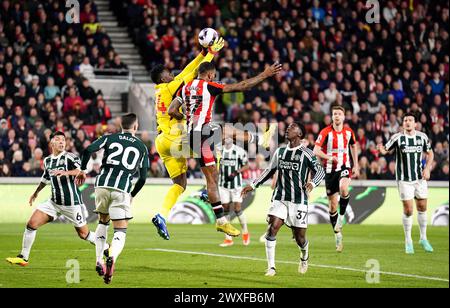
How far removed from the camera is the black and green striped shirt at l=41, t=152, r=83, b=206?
13.6 m

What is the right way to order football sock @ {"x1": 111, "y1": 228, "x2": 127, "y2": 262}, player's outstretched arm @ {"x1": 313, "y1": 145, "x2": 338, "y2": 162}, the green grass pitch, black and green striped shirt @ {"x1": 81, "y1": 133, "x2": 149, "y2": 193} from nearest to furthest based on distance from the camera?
football sock @ {"x1": 111, "y1": 228, "x2": 127, "y2": 262} < black and green striped shirt @ {"x1": 81, "y1": 133, "x2": 149, "y2": 193} < the green grass pitch < player's outstretched arm @ {"x1": 313, "y1": 145, "x2": 338, "y2": 162}

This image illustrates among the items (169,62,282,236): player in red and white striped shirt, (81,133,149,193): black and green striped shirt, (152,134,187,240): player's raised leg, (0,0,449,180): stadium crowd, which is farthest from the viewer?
(0,0,449,180): stadium crowd

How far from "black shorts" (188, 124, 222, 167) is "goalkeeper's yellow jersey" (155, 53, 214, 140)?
30 centimetres

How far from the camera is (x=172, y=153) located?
13430 millimetres

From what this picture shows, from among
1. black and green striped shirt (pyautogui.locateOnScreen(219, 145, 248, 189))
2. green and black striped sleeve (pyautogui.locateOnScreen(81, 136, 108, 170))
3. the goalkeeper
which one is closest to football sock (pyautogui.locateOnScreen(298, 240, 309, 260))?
the goalkeeper

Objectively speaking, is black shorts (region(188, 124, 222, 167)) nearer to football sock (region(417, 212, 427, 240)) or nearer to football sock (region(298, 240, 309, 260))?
football sock (region(298, 240, 309, 260))

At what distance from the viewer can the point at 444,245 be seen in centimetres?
1795

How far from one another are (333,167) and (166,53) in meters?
10.5

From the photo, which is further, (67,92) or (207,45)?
(67,92)

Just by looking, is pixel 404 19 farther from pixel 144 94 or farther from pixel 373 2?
pixel 144 94

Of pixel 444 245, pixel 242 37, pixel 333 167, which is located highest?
pixel 242 37

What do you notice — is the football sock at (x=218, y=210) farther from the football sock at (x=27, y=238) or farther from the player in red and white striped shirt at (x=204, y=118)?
the football sock at (x=27, y=238)

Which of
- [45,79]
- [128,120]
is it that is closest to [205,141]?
[128,120]

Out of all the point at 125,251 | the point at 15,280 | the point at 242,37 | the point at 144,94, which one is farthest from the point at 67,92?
the point at 15,280
